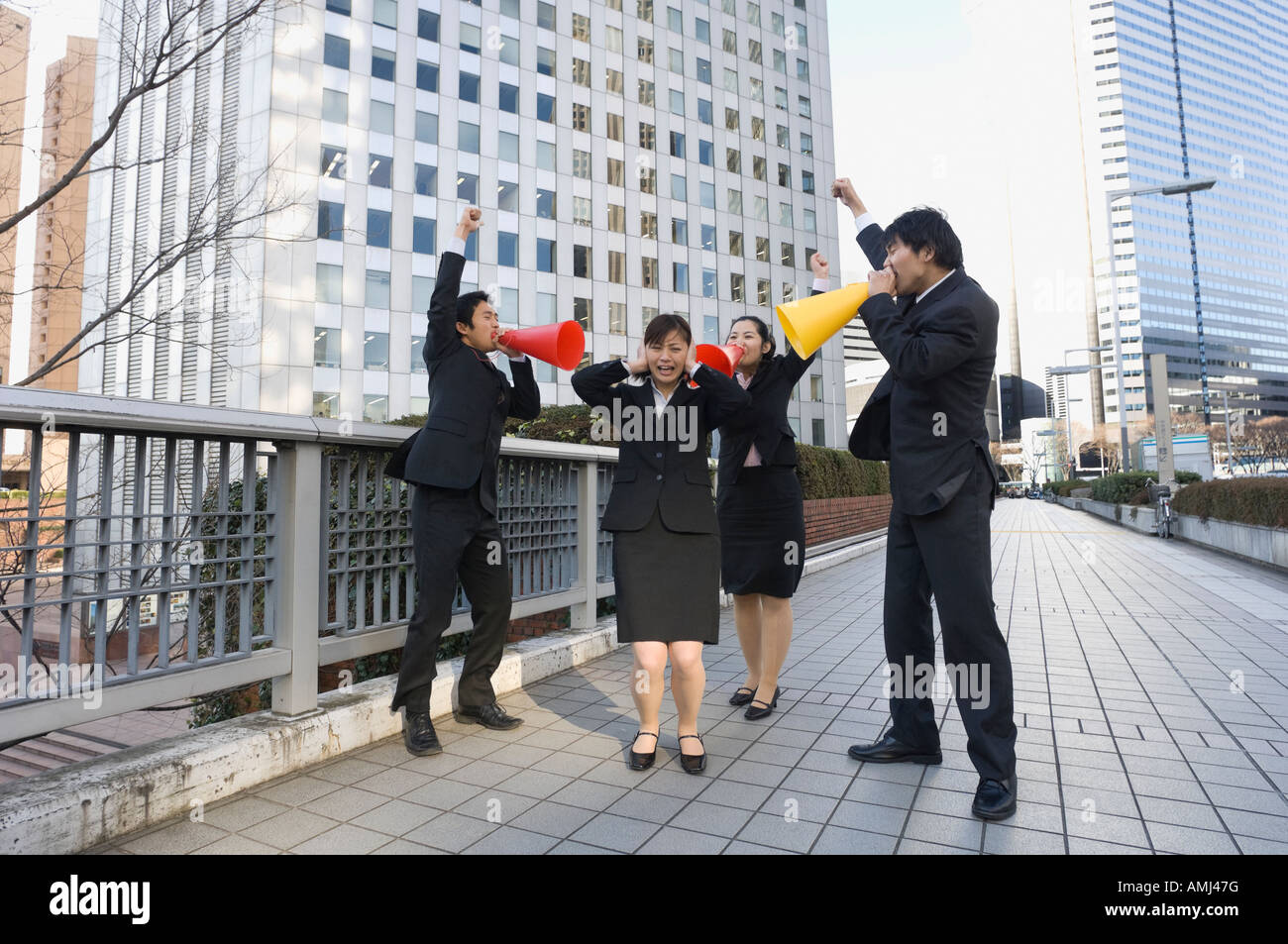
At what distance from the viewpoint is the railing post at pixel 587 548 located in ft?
17.6

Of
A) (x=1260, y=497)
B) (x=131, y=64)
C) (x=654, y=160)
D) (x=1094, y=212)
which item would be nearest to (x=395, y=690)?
(x=131, y=64)

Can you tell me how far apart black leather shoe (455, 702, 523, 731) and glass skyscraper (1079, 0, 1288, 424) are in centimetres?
10118

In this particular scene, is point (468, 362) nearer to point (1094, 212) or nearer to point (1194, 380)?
point (1094, 212)

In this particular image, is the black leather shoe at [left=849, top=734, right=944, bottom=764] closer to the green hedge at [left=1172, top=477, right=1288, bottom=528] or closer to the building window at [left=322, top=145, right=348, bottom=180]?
the green hedge at [left=1172, top=477, right=1288, bottom=528]

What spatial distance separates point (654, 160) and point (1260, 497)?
30.8 m

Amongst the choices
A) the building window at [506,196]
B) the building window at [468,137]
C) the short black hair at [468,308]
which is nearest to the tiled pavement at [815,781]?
the short black hair at [468,308]

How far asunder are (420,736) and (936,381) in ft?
8.83

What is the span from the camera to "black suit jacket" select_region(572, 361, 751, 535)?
10.3 ft

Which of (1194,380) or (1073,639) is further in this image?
(1194,380)

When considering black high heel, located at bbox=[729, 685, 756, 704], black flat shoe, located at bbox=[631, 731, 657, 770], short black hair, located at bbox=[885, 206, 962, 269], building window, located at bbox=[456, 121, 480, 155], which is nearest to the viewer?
short black hair, located at bbox=[885, 206, 962, 269]

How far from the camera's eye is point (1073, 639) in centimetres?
573

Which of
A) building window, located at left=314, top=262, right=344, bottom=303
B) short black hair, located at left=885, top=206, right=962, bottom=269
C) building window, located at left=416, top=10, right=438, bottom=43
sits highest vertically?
building window, located at left=416, top=10, right=438, bottom=43

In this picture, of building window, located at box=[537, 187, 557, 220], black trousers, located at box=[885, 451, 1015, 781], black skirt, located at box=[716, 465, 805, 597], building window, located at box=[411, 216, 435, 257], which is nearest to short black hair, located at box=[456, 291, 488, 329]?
black skirt, located at box=[716, 465, 805, 597]

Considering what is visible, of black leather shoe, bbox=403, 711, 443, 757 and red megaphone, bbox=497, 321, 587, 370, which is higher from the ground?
red megaphone, bbox=497, 321, 587, 370
